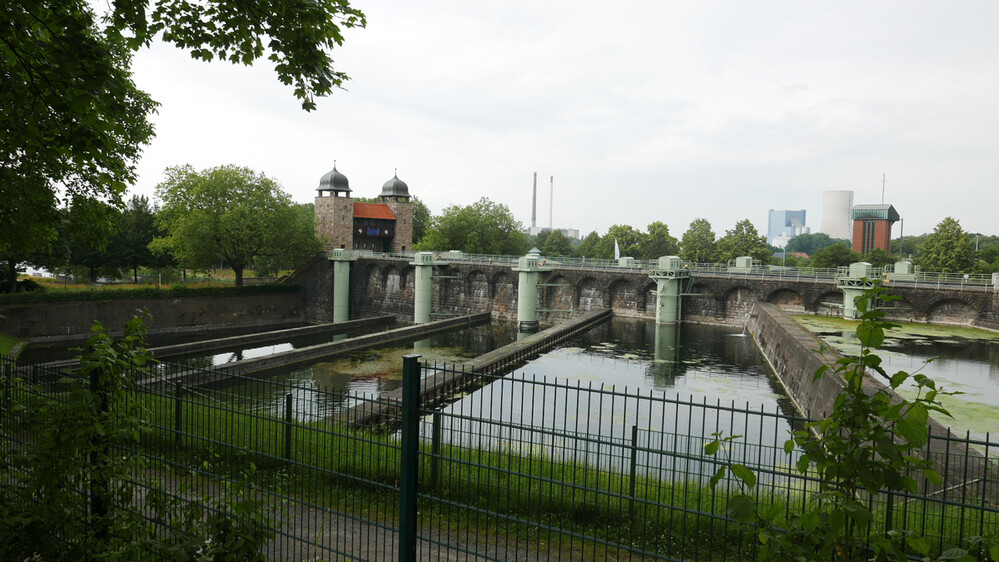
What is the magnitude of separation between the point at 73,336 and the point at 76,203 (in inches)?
1097

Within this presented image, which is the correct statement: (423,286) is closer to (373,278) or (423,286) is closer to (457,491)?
(373,278)

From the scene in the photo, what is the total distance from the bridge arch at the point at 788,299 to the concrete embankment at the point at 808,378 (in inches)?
162

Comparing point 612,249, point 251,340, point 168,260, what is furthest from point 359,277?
point 612,249

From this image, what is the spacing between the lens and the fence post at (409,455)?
4.20 m

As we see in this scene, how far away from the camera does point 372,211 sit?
62281 millimetres

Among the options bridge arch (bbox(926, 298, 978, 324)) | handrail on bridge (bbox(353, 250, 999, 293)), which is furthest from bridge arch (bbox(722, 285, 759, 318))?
bridge arch (bbox(926, 298, 978, 324))

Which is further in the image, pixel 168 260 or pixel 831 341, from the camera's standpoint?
→ pixel 168 260

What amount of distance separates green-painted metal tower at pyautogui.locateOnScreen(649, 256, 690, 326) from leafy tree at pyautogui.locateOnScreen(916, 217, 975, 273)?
74.7ft

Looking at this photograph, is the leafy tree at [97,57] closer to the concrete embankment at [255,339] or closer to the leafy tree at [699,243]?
the concrete embankment at [255,339]

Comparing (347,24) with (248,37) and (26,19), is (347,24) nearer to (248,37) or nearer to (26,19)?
(248,37)

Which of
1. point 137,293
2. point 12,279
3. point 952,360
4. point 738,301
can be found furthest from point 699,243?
point 12,279

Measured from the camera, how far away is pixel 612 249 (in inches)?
2790

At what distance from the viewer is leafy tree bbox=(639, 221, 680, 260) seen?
218 feet

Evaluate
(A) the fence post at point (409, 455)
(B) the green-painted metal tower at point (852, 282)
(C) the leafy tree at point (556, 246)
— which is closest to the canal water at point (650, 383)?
(B) the green-painted metal tower at point (852, 282)
